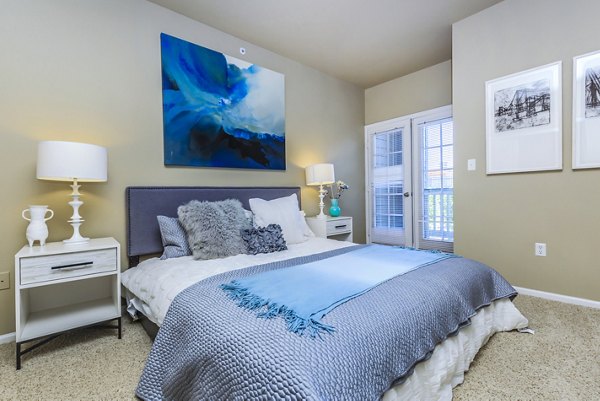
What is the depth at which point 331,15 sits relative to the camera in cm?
273

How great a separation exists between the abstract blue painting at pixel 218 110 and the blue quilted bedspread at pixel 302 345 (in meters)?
1.62

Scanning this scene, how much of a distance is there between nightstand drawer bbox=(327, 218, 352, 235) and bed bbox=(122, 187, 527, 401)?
4.88 feet

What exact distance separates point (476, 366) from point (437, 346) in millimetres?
484

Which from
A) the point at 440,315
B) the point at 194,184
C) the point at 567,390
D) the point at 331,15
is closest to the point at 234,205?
the point at 194,184

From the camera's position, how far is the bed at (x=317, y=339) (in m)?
0.87

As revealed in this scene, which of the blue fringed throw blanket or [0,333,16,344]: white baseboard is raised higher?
the blue fringed throw blanket

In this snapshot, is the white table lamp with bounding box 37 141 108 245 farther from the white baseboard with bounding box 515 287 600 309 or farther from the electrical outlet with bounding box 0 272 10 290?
the white baseboard with bounding box 515 287 600 309

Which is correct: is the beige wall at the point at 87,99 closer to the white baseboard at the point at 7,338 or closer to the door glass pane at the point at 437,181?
the white baseboard at the point at 7,338

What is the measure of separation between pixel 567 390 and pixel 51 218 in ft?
10.6

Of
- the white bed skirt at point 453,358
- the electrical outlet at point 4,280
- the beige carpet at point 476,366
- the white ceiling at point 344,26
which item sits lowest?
the beige carpet at point 476,366

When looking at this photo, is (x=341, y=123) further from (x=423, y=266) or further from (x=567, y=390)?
(x=567, y=390)

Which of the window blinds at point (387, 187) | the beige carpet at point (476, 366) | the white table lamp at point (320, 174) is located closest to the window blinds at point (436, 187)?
the window blinds at point (387, 187)

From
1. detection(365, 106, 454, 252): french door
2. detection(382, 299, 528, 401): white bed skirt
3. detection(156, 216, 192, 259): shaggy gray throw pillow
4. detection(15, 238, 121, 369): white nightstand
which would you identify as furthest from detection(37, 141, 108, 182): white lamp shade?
detection(365, 106, 454, 252): french door

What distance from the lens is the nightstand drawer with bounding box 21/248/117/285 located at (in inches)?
65.6
